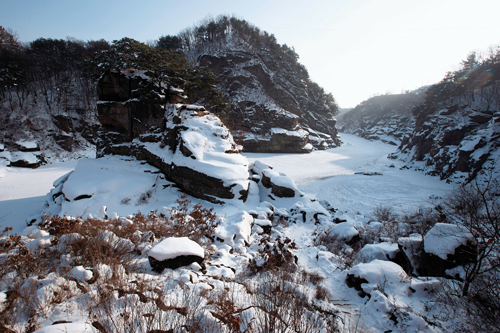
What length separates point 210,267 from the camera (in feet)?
13.6

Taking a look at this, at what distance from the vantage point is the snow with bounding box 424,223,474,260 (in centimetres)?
456

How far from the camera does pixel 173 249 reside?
12.0 ft

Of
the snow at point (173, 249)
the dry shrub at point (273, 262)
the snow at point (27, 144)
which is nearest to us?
the snow at point (173, 249)

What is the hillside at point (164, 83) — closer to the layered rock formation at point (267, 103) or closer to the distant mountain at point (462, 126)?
the layered rock formation at point (267, 103)

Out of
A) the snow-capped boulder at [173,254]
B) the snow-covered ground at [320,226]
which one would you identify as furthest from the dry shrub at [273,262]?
the snow-capped boulder at [173,254]

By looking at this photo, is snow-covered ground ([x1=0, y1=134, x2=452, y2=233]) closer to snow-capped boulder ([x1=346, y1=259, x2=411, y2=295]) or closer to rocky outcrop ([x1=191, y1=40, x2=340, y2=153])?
snow-capped boulder ([x1=346, y1=259, x2=411, y2=295])

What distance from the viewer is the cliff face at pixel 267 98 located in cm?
3020

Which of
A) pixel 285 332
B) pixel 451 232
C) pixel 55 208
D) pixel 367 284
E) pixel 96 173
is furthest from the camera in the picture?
pixel 96 173

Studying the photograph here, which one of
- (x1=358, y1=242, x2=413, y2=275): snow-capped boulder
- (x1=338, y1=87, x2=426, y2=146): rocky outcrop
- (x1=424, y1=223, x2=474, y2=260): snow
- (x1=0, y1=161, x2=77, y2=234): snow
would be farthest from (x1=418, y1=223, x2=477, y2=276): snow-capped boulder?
(x1=338, y1=87, x2=426, y2=146): rocky outcrop

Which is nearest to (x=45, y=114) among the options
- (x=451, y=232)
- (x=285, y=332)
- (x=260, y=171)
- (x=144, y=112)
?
(x=144, y=112)

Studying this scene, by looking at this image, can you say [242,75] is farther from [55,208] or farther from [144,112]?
[55,208]

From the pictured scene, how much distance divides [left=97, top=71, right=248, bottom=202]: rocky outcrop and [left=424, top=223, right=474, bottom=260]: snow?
23.6 ft

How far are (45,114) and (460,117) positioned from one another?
51717mm

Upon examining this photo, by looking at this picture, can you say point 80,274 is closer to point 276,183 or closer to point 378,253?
point 378,253
